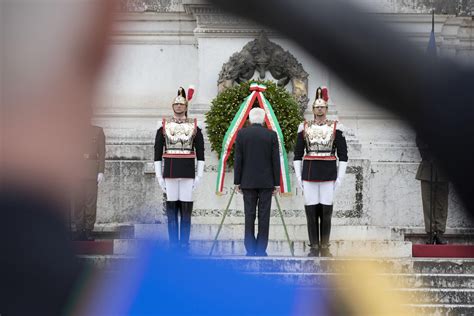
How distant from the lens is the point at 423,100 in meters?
17.7

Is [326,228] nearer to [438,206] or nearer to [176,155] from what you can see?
[176,155]

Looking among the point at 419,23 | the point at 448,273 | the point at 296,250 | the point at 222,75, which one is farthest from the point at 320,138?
the point at 419,23

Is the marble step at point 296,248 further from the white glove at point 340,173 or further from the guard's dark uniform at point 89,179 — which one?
the guard's dark uniform at point 89,179

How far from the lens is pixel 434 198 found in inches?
632

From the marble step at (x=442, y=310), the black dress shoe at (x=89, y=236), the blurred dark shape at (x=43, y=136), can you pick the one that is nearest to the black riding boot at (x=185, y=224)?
the blurred dark shape at (x=43, y=136)

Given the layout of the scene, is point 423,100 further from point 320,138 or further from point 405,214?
point 320,138

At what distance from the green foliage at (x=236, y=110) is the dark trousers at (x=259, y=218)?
307cm

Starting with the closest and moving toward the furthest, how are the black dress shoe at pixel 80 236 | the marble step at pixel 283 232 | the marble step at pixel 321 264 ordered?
the marble step at pixel 321 264 → the marble step at pixel 283 232 → the black dress shoe at pixel 80 236

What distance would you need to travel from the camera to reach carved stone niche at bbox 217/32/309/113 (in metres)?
17.1

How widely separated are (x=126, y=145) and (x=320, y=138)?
4.69 metres

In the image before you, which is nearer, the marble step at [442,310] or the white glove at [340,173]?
the marble step at [442,310]

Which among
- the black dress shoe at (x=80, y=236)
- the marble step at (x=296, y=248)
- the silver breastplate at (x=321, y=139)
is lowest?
the marble step at (x=296, y=248)

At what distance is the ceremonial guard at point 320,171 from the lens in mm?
13367

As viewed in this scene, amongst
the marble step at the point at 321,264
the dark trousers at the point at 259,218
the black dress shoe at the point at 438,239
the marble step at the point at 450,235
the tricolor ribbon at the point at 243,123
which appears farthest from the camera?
the marble step at the point at 450,235
